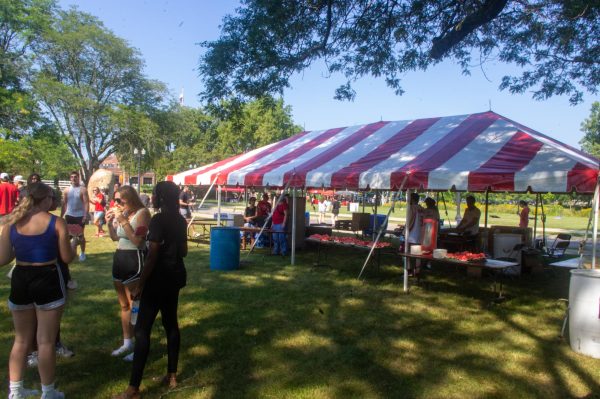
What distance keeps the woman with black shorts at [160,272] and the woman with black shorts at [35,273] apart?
554mm

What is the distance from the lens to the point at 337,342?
198 inches

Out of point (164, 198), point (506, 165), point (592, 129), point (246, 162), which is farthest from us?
point (592, 129)

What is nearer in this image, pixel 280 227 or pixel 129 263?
pixel 129 263

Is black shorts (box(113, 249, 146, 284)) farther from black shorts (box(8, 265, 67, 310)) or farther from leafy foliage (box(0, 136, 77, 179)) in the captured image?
leafy foliage (box(0, 136, 77, 179))

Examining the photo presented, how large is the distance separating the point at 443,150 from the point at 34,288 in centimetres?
663

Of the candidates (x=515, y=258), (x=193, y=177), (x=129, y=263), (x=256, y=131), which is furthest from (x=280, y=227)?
(x=256, y=131)

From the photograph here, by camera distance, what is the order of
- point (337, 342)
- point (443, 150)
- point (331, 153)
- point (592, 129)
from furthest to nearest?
point (592, 129) → point (331, 153) → point (443, 150) → point (337, 342)

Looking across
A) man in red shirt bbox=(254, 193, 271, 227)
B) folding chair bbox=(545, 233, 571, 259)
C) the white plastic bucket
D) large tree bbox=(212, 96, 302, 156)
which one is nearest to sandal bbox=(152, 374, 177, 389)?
the white plastic bucket

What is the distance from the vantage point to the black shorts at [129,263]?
13.4ft

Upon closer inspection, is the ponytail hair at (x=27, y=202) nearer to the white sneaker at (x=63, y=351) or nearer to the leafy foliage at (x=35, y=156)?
the white sneaker at (x=63, y=351)

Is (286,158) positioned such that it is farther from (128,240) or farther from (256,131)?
(256,131)

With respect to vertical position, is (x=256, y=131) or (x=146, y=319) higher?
(x=256, y=131)

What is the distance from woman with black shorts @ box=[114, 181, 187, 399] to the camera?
3.37 metres

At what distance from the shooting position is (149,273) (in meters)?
3.34
